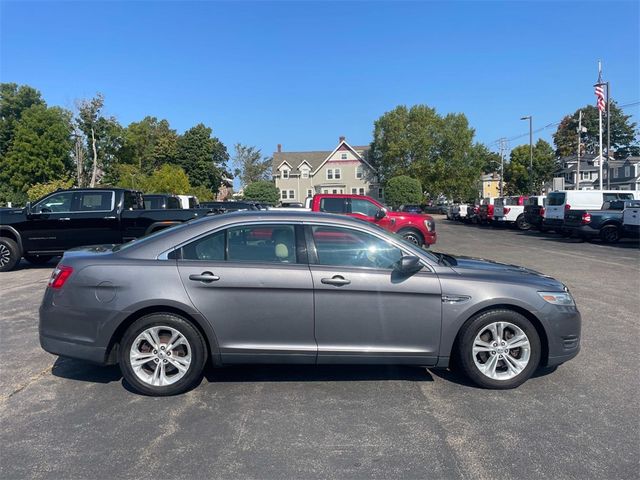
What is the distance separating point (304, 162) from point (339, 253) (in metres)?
65.6

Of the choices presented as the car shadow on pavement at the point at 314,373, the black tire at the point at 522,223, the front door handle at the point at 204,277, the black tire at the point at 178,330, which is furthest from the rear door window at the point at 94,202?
the black tire at the point at 522,223

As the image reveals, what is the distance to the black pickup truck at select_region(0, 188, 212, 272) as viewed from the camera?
11734mm

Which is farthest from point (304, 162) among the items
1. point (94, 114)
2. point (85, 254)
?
point (85, 254)

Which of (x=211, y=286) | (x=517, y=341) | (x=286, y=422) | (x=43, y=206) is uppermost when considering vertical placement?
(x=43, y=206)

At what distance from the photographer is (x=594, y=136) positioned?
92.2m

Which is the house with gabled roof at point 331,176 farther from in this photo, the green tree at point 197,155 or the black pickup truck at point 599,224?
the black pickup truck at point 599,224

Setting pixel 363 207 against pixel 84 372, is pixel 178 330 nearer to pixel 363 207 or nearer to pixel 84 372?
pixel 84 372

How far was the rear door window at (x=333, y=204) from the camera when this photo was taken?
49.2ft

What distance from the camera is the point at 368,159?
73188mm

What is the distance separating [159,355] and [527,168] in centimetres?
7389

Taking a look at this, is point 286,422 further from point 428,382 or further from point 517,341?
point 517,341

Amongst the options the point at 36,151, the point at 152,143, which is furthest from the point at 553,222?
the point at 152,143

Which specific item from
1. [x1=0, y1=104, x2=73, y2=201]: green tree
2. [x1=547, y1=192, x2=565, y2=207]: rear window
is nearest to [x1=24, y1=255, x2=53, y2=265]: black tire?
[x1=547, y1=192, x2=565, y2=207]: rear window

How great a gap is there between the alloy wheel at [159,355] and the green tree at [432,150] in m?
64.3
